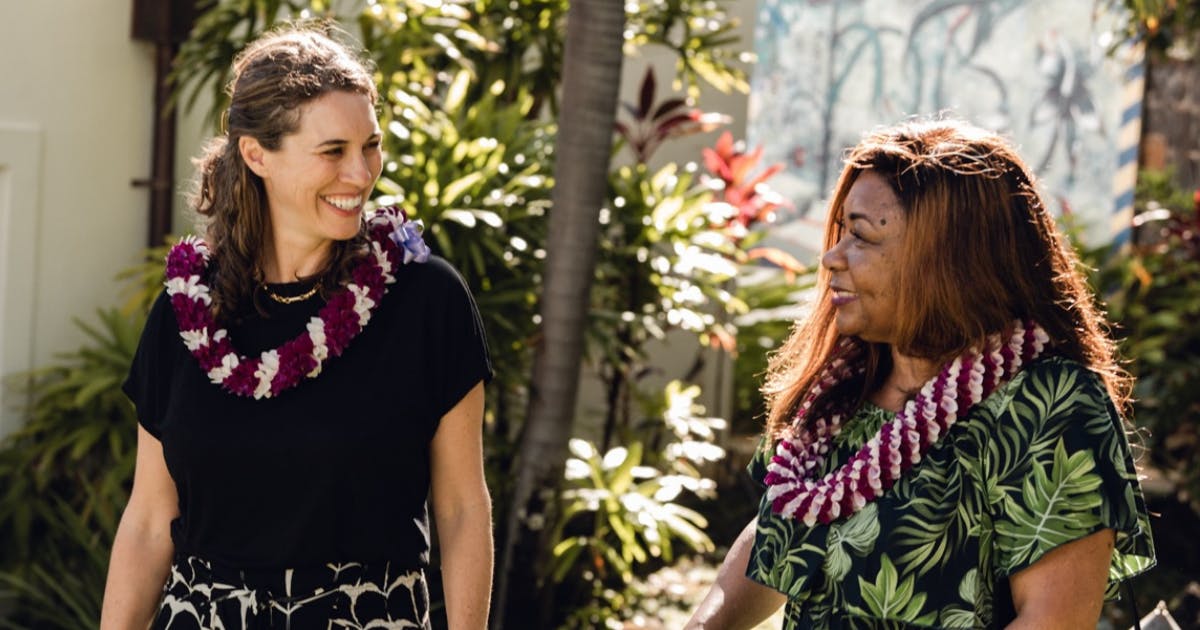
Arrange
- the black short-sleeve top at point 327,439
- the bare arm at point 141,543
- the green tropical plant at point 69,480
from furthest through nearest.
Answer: the green tropical plant at point 69,480 → the bare arm at point 141,543 → the black short-sleeve top at point 327,439

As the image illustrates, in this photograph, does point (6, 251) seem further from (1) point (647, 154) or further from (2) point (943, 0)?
(2) point (943, 0)

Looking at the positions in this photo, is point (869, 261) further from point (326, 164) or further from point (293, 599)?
point (293, 599)

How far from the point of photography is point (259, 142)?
3045 mm

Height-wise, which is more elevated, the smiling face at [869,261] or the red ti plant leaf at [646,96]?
the red ti plant leaf at [646,96]

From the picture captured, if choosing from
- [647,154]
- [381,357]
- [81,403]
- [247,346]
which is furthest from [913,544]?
[647,154]

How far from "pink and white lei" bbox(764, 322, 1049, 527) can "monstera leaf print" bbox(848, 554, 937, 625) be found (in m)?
0.12

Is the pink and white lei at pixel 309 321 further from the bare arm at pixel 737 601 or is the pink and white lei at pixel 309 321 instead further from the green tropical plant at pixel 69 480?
the green tropical plant at pixel 69 480

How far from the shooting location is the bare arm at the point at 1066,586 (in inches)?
89.9

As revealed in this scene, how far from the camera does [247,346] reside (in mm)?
3119

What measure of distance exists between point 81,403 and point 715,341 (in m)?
2.74

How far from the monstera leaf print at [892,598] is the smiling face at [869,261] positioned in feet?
1.17

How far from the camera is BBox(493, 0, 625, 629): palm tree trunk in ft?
18.2

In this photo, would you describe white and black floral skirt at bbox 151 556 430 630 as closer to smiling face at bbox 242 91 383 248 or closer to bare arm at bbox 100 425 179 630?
bare arm at bbox 100 425 179 630

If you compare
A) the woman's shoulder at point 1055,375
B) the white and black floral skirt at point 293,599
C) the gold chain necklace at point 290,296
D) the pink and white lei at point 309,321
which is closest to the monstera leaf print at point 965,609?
the woman's shoulder at point 1055,375
